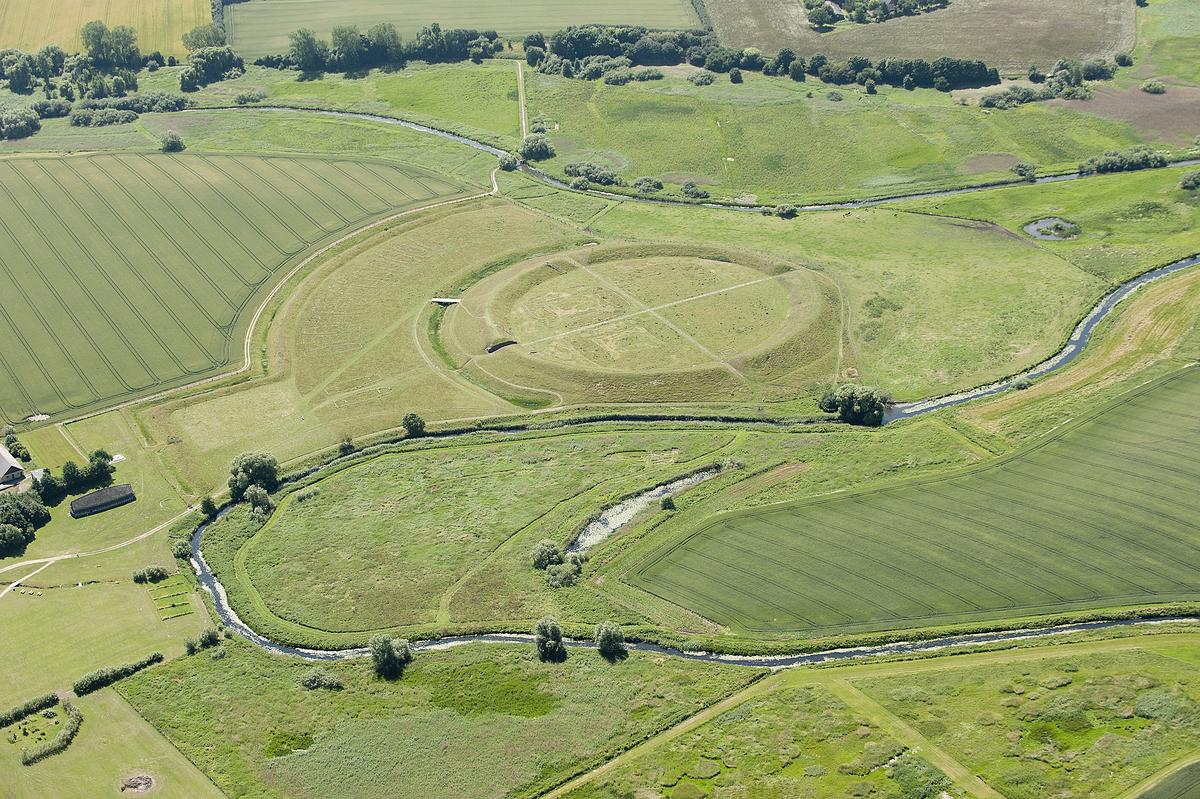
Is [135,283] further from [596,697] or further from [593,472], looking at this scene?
[596,697]

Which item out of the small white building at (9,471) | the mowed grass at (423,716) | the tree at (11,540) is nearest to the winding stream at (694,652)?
the mowed grass at (423,716)

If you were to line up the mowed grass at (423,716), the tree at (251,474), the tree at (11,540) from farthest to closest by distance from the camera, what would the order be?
the tree at (251,474) → the tree at (11,540) → the mowed grass at (423,716)

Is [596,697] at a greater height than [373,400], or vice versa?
[373,400]

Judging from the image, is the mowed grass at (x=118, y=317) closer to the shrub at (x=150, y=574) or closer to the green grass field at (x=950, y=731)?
the shrub at (x=150, y=574)

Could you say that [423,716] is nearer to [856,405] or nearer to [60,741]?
[60,741]

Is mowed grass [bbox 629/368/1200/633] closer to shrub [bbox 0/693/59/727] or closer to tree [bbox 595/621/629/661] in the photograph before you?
tree [bbox 595/621/629/661]

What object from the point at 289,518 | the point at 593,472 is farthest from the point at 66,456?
the point at 593,472
